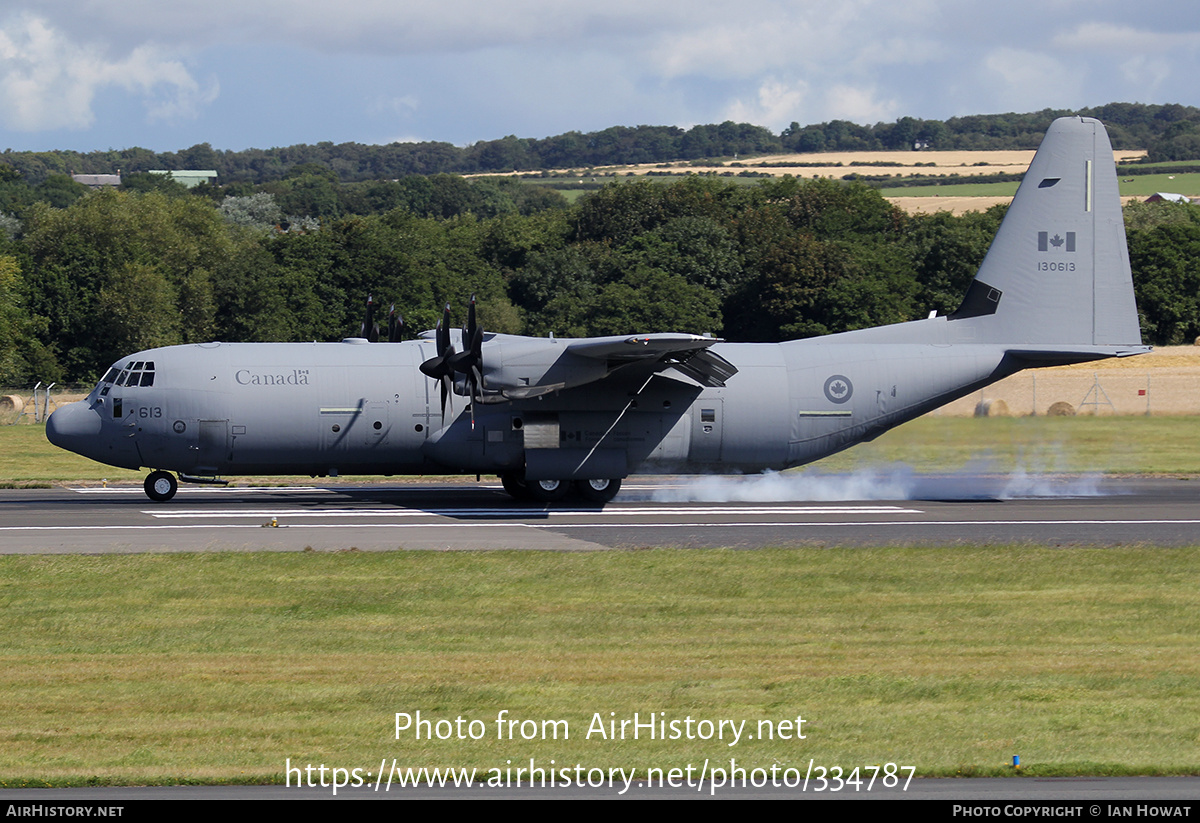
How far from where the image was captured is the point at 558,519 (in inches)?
1089

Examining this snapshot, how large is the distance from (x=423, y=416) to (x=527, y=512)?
11.0 ft

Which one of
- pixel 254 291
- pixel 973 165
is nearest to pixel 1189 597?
pixel 254 291

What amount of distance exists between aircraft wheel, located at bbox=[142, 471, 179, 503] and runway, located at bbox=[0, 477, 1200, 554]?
0.26m

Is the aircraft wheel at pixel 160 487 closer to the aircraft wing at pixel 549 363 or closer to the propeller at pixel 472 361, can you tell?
the propeller at pixel 472 361

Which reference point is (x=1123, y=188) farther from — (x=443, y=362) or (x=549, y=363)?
(x=443, y=362)

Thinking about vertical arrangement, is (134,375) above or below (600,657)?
above

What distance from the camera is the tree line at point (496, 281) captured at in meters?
74.2

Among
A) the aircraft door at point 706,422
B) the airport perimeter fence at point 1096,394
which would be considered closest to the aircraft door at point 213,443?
the aircraft door at point 706,422

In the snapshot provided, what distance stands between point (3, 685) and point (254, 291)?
69.4 meters

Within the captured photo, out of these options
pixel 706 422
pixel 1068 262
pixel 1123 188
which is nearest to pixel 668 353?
pixel 706 422

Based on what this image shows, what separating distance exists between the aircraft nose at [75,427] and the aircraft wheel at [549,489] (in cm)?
1035

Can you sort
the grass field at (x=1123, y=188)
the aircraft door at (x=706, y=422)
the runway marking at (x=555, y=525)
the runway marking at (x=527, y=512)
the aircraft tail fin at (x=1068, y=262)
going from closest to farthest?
the runway marking at (x=555, y=525) → the runway marking at (x=527, y=512) → the aircraft door at (x=706, y=422) → the aircraft tail fin at (x=1068, y=262) → the grass field at (x=1123, y=188)

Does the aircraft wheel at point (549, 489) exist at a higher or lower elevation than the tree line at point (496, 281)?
lower

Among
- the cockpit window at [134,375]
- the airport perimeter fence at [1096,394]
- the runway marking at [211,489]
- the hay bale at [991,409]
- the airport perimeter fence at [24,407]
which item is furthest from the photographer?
the airport perimeter fence at [24,407]
